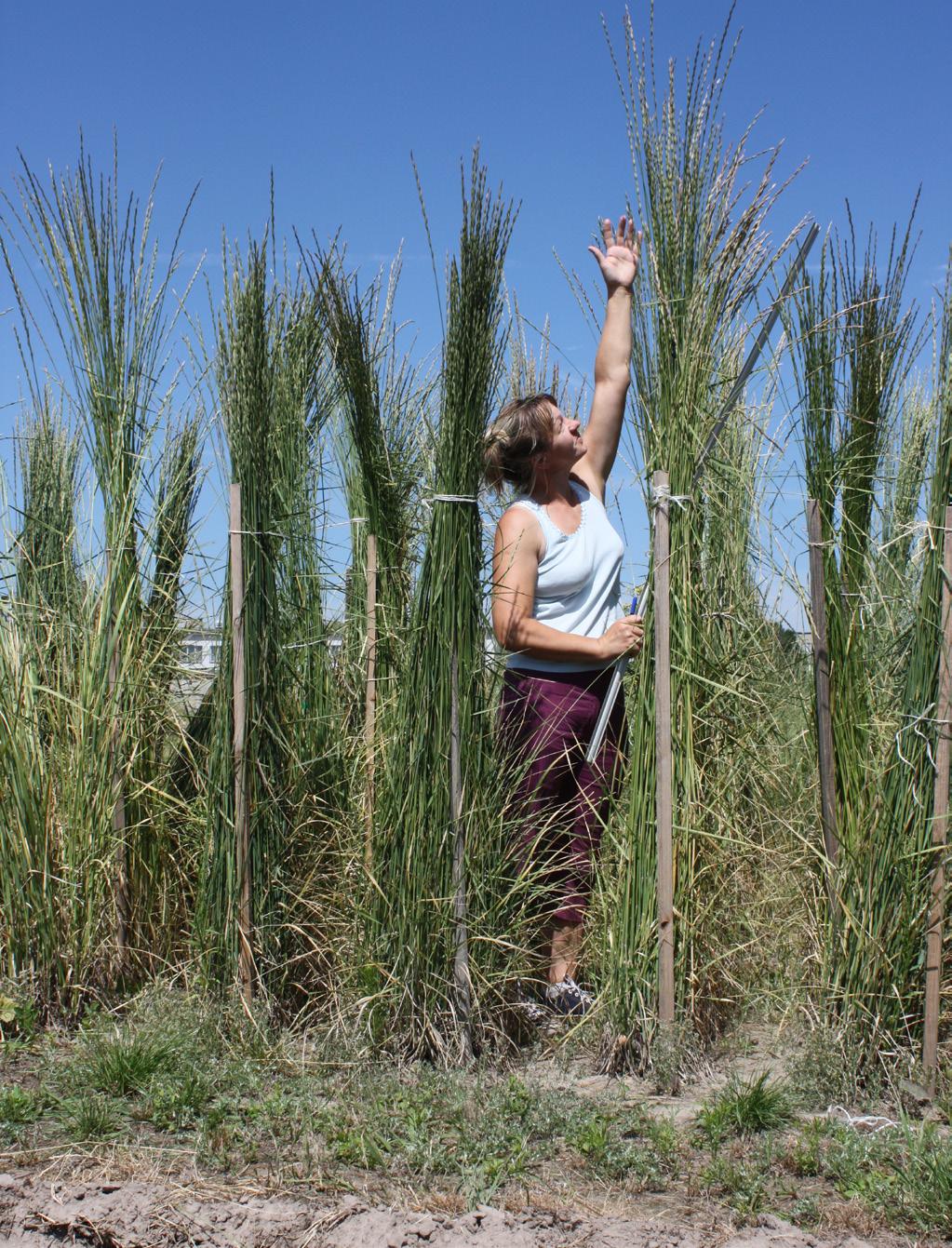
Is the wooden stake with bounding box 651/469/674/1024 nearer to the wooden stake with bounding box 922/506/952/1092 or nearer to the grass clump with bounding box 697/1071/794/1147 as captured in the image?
the grass clump with bounding box 697/1071/794/1147

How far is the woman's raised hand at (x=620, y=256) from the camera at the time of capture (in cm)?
345

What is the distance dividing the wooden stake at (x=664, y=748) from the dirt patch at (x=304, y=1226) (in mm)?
750

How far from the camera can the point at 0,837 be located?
3.59 meters

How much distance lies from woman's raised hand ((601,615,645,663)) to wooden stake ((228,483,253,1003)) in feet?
3.44

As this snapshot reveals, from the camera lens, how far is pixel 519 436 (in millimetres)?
3473

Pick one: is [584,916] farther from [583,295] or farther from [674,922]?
[583,295]

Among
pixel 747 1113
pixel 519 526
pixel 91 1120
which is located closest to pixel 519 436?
pixel 519 526

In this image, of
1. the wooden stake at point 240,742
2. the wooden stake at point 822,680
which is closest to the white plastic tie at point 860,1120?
the wooden stake at point 822,680

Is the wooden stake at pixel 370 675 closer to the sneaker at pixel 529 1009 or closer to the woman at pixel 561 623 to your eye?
the woman at pixel 561 623

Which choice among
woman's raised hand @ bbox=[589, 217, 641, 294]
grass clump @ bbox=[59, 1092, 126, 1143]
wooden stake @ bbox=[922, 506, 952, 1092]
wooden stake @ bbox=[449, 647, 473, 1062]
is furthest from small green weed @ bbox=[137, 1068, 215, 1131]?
woman's raised hand @ bbox=[589, 217, 641, 294]

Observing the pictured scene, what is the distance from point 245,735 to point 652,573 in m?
1.24

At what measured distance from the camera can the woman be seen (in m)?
3.35

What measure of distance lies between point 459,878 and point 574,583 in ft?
3.03

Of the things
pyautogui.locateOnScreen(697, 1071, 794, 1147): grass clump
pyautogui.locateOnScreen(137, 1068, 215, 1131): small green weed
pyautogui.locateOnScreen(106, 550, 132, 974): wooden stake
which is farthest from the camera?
pyautogui.locateOnScreen(106, 550, 132, 974): wooden stake
